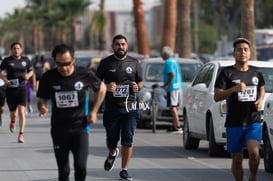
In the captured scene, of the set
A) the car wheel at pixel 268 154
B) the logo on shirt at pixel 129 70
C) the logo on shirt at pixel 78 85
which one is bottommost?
the car wheel at pixel 268 154

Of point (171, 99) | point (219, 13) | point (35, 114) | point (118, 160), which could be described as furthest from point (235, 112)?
point (219, 13)

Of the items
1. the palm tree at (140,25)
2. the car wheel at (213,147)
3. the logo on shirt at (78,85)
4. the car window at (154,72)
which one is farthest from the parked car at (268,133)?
the palm tree at (140,25)

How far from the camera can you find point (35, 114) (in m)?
31.2

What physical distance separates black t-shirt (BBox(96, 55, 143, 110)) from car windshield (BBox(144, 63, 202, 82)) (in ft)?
33.4

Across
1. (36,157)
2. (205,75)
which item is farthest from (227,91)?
(205,75)

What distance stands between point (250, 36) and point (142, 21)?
1864cm

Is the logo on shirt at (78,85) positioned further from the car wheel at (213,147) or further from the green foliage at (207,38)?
the green foliage at (207,38)

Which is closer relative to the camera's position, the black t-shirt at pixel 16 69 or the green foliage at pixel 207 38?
the black t-shirt at pixel 16 69

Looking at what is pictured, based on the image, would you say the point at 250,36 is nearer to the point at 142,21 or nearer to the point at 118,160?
the point at 118,160

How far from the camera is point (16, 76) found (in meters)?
20.0

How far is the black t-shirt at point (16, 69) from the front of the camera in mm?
19953

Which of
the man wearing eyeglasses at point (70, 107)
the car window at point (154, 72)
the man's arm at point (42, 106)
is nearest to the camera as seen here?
the man wearing eyeglasses at point (70, 107)

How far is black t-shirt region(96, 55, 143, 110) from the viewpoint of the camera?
13.8m

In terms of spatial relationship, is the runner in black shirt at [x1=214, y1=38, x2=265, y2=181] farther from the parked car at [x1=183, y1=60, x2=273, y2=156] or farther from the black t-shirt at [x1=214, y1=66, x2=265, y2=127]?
the parked car at [x1=183, y1=60, x2=273, y2=156]
